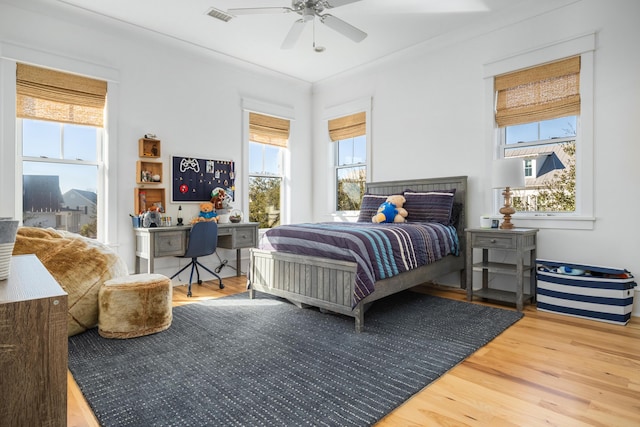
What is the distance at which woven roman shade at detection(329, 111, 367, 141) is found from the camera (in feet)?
17.0

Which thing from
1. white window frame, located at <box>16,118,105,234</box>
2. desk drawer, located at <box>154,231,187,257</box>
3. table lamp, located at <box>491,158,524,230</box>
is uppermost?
white window frame, located at <box>16,118,105,234</box>

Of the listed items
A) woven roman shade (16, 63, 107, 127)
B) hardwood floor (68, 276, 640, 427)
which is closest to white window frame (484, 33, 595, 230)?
hardwood floor (68, 276, 640, 427)

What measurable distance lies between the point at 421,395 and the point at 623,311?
6.91 feet

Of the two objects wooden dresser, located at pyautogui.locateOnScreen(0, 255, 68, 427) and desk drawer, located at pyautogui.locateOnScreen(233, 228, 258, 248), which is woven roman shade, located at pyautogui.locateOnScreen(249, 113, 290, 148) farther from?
wooden dresser, located at pyautogui.locateOnScreen(0, 255, 68, 427)

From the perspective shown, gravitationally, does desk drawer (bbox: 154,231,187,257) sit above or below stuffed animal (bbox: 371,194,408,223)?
below

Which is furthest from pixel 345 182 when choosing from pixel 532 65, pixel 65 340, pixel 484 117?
pixel 65 340

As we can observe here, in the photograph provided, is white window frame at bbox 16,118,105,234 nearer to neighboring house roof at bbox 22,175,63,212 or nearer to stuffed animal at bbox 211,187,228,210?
neighboring house roof at bbox 22,175,63,212

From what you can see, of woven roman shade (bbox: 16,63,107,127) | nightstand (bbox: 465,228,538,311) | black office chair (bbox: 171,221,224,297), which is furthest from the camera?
black office chair (bbox: 171,221,224,297)

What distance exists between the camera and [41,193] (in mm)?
3570

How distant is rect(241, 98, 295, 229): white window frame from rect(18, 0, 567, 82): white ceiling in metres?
0.64

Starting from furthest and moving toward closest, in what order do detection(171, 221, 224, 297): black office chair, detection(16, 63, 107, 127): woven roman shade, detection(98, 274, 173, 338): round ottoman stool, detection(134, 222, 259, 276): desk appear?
detection(171, 221, 224, 297): black office chair < detection(134, 222, 259, 276): desk < detection(16, 63, 107, 127): woven roman shade < detection(98, 274, 173, 338): round ottoman stool

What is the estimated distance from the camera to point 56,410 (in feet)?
2.70

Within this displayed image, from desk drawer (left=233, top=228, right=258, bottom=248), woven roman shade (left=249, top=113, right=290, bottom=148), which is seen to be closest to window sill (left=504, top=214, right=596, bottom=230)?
desk drawer (left=233, top=228, right=258, bottom=248)

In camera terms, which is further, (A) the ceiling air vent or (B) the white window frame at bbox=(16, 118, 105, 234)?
(A) the ceiling air vent
